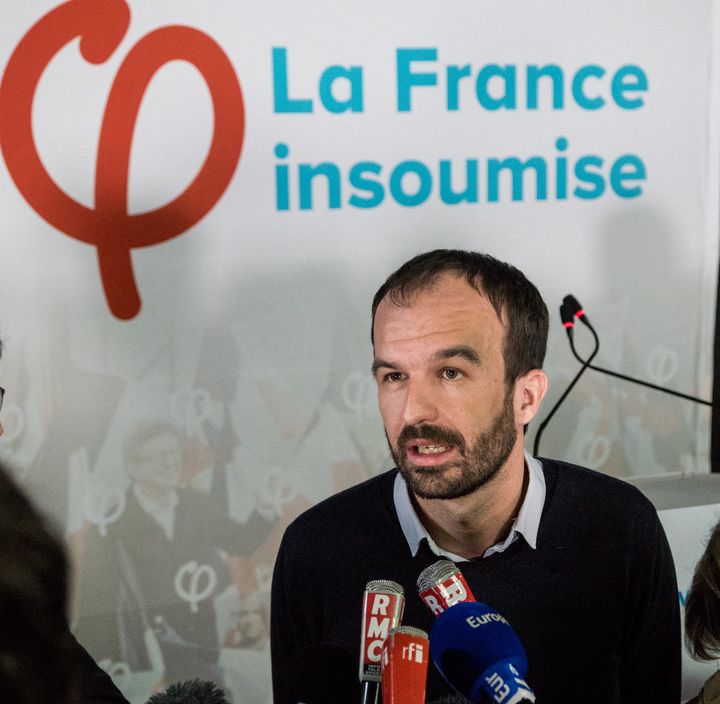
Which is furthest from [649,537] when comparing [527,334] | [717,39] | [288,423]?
[717,39]

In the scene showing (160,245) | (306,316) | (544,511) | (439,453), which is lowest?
(544,511)

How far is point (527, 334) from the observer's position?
1733 millimetres

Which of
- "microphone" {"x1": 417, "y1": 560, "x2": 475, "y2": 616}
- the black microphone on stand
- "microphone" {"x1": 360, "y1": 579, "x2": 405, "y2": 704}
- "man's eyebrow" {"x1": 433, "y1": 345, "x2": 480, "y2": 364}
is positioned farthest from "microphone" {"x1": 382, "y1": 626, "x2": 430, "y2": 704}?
the black microphone on stand

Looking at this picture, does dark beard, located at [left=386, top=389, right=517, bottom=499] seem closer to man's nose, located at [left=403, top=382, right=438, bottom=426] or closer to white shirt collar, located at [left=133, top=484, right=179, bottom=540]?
man's nose, located at [left=403, top=382, right=438, bottom=426]

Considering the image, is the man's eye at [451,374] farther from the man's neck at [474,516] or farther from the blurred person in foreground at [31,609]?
the blurred person in foreground at [31,609]

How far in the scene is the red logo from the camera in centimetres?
224

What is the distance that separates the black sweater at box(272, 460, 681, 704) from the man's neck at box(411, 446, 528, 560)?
0.11ft

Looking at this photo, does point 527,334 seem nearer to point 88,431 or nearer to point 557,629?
point 557,629

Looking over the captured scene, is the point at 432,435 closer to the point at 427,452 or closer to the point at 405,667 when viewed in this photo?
the point at 427,452

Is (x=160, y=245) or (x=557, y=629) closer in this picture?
(x=557, y=629)

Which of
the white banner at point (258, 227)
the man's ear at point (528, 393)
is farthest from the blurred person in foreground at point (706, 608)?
the white banner at point (258, 227)

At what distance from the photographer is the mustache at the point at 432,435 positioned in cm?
160

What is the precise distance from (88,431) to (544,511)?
1164mm

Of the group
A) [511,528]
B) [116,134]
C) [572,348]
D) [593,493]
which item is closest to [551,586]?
[511,528]
